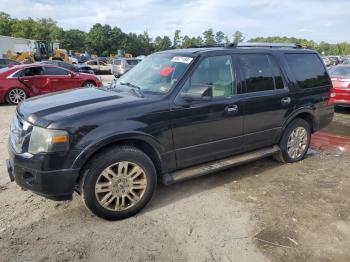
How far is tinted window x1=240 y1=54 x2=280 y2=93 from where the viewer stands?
14.5ft

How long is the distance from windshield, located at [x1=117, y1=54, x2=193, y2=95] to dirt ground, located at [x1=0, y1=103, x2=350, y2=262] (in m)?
1.40

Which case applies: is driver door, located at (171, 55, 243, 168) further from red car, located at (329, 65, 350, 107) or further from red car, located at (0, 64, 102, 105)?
red car, located at (0, 64, 102, 105)

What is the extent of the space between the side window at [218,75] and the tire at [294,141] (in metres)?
1.48

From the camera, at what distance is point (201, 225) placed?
11.5ft

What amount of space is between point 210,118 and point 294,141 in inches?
80.6

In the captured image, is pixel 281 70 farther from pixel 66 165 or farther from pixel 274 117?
pixel 66 165

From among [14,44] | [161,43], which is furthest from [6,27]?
[161,43]

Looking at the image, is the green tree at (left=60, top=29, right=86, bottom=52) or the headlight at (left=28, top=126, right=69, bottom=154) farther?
the green tree at (left=60, top=29, right=86, bottom=52)

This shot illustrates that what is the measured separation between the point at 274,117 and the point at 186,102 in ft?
5.53

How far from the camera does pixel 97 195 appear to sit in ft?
11.1

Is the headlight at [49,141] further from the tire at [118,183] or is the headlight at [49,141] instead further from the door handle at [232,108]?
the door handle at [232,108]

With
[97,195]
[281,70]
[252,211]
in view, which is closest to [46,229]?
[97,195]

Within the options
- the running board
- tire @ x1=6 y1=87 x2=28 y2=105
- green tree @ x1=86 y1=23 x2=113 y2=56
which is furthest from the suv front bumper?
green tree @ x1=86 y1=23 x2=113 y2=56

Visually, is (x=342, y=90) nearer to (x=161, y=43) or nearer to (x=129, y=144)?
(x=129, y=144)
